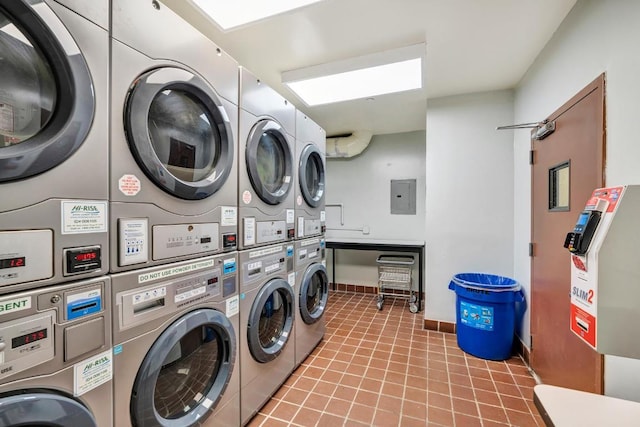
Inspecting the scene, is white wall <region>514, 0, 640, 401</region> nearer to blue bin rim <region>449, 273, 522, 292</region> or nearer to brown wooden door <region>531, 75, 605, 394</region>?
brown wooden door <region>531, 75, 605, 394</region>

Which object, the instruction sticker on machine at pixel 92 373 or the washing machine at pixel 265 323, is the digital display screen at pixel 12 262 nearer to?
the instruction sticker on machine at pixel 92 373

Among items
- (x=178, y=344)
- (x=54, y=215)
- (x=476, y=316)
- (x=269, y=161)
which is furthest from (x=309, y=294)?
(x=54, y=215)

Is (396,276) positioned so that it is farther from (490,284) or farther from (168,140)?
(168,140)

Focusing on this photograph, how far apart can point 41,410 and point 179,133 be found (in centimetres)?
99

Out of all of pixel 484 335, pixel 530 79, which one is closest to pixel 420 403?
pixel 484 335

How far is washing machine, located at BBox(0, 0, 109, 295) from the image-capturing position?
66cm

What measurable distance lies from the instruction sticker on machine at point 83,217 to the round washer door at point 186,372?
0.50 m

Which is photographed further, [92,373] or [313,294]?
[313,294]

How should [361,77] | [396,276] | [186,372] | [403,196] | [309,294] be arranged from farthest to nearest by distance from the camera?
[403,196]
[396,276]
[309,294]
[361,77]
[186,372]

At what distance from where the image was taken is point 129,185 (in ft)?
3.05

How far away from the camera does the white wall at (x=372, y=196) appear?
4086mm

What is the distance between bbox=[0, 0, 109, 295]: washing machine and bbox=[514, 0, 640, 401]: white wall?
1.63 meters

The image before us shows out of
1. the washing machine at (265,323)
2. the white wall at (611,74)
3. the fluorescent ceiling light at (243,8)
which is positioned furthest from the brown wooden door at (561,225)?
the washing machine at (265,323)

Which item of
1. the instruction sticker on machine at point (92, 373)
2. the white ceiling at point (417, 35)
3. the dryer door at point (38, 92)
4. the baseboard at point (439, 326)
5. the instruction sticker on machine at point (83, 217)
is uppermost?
the white ceiling at point (417, 35)
